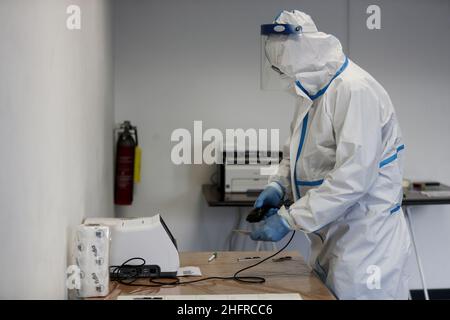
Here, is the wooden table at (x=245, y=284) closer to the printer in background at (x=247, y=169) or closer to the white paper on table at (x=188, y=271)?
the white paper on table at (x=188, y=271)

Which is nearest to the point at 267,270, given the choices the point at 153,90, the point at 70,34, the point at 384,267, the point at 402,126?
the point at 384,267

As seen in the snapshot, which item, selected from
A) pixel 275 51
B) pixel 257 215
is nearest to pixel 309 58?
pixel 275 51

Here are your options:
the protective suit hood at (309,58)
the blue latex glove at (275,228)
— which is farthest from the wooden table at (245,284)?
the protective suit hood at (309,58)

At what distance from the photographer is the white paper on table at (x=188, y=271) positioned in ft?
5.81

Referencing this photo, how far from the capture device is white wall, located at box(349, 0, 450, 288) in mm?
3707

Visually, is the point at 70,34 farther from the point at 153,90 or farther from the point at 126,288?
the point at 153,90

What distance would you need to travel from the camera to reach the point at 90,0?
7.41ft

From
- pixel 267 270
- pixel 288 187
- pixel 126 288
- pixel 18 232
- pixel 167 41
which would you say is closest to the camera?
pixel 18 232

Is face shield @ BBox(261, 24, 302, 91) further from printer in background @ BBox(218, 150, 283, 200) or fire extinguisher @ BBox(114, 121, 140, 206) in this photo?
fire extinguisher @ BBox(114, 121, 140, 206)

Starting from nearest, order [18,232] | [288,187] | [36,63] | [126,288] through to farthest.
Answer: [18,232] < [36,63] < [126,288] < [288,187]

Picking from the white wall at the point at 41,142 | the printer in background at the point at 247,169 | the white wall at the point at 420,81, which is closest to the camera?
the white wall at the point at 41,142

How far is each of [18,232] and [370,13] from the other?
122 inches

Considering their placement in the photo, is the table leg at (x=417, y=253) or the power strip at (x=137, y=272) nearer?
the power strip at (x=137, y=272)

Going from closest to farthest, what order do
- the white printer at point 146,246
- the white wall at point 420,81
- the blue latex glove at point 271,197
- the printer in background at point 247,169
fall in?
the white printer at point 146,246, the blue latex glove at point 271,197, the printer in background at point 247,169, the white wall at point 420,81
